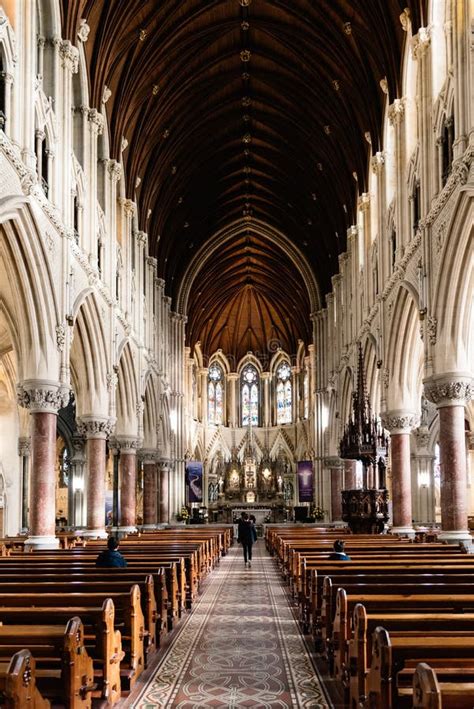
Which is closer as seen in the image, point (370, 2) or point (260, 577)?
point (260, 577)

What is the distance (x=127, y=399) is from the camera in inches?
1314

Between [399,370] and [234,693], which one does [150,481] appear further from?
[234,693]

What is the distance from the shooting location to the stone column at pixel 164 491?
45562mm

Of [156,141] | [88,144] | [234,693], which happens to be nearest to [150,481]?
[156,141]

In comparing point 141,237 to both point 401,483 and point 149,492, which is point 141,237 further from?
point 401,483

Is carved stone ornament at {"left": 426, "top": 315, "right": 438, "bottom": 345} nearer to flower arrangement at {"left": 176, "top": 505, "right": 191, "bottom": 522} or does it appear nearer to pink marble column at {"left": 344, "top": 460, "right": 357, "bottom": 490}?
pink marble column at {"left": 344, "top": 460, "right": 357, "bottom": 490}

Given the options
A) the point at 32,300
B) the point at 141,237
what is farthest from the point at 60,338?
the point at 141,237

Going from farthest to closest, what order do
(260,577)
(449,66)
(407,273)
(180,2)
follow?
1. (180,2)
2. (407,273)
3. (260,577)
4. (449,66)

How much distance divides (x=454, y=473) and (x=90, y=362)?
1230cm

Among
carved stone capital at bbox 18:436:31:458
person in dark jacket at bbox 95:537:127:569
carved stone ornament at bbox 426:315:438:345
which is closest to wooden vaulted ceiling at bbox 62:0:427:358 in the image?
carved stone ornament at bbox 426:315:438:345

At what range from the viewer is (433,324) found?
21.3 metres

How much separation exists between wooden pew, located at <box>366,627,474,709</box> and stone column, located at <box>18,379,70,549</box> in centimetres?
1549

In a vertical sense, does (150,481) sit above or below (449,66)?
below

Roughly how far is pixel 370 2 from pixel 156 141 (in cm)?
1328
